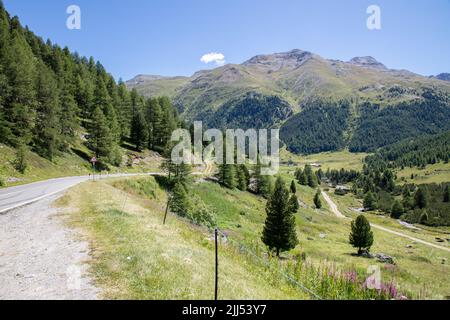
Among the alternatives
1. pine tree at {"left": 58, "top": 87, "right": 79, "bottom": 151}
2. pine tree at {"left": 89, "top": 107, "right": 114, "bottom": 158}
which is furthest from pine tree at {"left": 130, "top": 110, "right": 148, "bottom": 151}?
pine tree at {"left": 58, "top": 87, "right": 79, "bottom": 151}

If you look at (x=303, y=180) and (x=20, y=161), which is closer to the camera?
(x=20, y=161)

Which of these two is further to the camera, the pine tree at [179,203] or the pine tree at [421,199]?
the pine tree at [421,199]

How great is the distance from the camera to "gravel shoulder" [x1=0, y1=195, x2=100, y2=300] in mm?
9422

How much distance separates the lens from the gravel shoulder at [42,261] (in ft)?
30.9

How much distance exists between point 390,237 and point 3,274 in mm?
109816

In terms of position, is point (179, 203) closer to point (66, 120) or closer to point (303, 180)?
point (66, 120)

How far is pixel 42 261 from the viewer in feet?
40.3

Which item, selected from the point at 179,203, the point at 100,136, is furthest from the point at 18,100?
the point at 179,203

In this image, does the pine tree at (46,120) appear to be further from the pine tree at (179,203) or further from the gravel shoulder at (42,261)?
the gravel shoulder at (42,261)

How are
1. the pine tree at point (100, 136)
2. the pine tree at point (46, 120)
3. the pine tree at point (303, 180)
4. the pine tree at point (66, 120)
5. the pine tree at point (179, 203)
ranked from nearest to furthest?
the pine tree at point (179, 203), the pine tree at point (46, 120), the pine tree at point (66, 120), the pine tree at point (100, 136), the pine tree at point (303, 180)

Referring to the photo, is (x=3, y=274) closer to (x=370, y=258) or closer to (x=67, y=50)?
(x=370, y=258)

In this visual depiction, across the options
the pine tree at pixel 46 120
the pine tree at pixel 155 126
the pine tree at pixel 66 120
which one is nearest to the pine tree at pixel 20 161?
the pine tree at pixel 46 120

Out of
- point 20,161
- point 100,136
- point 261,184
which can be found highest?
point 100,136

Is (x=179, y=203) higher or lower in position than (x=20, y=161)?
lower
